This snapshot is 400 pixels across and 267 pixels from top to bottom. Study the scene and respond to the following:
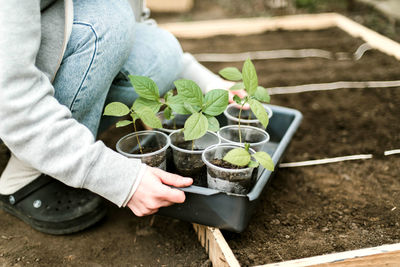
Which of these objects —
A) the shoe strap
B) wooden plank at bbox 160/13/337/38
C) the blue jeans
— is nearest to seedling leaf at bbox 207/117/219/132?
the blue jeans

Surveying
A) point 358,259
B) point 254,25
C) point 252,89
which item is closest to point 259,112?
point 252,89

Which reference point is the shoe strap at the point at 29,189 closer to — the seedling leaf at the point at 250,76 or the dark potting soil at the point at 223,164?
the dark potting soil at the point at 223,164

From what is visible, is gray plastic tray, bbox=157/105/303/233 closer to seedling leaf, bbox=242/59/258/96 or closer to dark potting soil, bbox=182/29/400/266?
dark potting soil, bbox=182/29/400/266

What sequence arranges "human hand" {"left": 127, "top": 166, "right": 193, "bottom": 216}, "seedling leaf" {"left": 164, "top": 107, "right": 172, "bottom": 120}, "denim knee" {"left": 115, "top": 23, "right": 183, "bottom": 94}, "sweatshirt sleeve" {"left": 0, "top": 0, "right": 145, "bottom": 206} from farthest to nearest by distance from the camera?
1. "denim knee" {"left": 115, "top": 23, "right": 183, "bottom": 94}
2. "seedling leaf" {"left": 164, "top": 107, "right": 172, "bottom": 120}
3. "human hand" {"left": 127, "top": 166, "right": 193, "bottom": 216}
4. "sweatshirt sleeve" {"left": 0, "top": 0, "right": 145, "bottom": 206}

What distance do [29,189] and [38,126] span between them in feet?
1.18

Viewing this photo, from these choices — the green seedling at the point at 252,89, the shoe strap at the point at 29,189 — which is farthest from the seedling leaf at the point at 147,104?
the shoe strap at the point at 29,189

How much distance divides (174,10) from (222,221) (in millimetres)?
3506

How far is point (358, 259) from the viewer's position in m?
0.92

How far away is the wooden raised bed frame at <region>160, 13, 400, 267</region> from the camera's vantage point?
0.92 metres

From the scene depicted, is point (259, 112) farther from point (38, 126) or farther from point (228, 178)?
point (38, 126)

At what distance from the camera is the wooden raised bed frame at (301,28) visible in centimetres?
92

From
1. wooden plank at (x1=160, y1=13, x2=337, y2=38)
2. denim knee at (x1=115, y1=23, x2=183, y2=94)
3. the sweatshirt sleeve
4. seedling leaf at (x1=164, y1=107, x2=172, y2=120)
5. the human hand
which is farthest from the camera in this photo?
wooden plank at (x1=160, y1=13, x2=337, y2=38)

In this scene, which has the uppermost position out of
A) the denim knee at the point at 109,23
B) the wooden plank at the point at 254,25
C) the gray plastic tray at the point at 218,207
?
the denim knee at the point at 109,23

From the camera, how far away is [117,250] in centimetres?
110
